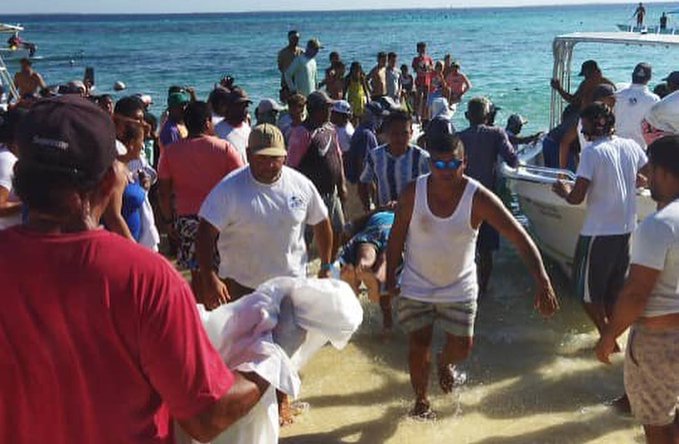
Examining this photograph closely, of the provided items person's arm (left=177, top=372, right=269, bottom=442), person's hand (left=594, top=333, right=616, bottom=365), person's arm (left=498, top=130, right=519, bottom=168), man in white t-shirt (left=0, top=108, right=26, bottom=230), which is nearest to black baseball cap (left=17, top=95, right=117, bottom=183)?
person's arm (left=177, top=372, right=269, bottom=442)

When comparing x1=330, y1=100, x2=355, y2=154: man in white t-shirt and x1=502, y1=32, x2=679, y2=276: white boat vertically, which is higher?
x1=330, y1=100, x2=355, y2=154: man in white t-shirt

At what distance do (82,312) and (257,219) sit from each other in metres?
2.48

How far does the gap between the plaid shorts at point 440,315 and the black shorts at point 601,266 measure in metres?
1.17

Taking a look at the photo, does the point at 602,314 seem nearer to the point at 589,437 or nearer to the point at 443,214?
the point at 589,437

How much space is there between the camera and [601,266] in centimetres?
504

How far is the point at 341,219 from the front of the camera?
6676mm

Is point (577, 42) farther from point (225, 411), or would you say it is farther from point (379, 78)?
point (225, 411)

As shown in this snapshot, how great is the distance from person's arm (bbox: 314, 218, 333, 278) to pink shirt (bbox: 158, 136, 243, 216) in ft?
3.45

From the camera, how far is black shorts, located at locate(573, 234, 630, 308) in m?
5.02

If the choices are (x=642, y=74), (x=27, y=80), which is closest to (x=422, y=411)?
(x=642, y=74)

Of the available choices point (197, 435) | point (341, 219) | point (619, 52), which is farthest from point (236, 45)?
point (197, 435)

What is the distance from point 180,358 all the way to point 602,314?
413 centimetres

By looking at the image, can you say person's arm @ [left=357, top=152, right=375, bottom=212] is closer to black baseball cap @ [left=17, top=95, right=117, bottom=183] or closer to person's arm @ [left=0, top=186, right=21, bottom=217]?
person's arm @ [left=0, top=186, right=21, bottom=217]

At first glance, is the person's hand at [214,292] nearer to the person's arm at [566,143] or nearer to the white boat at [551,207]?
the white boat at [551,207]
